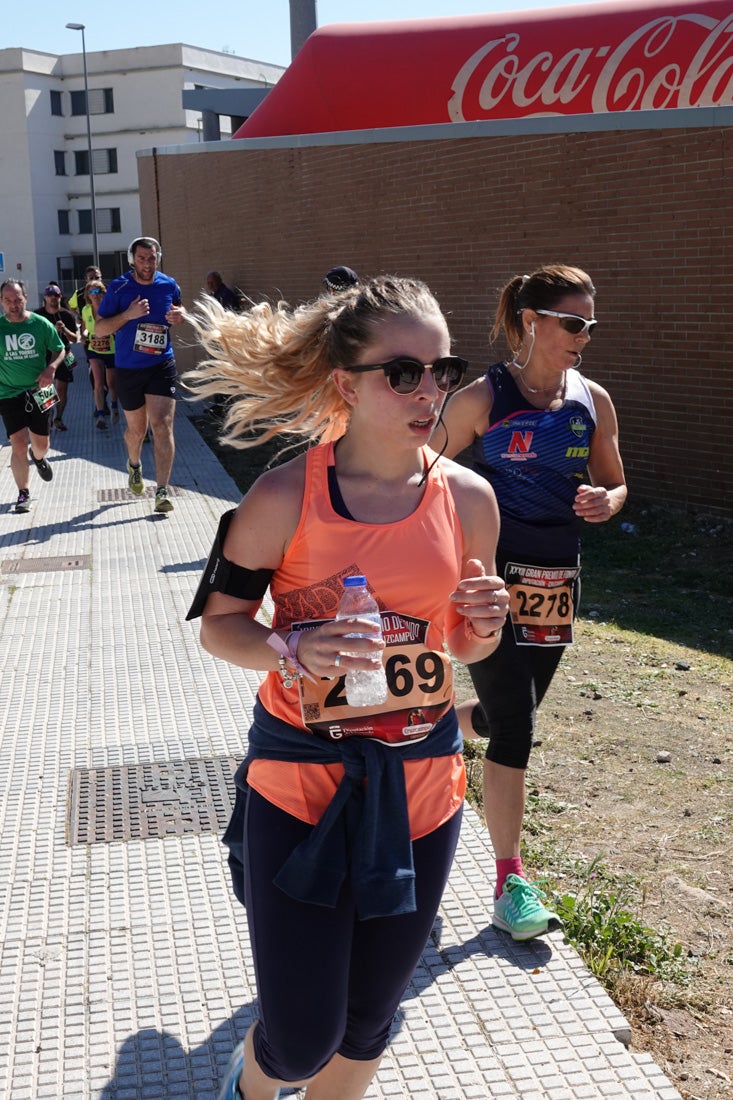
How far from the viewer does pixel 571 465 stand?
148 inches

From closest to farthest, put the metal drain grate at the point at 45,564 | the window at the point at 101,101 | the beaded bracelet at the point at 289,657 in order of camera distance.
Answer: the beaded bracelet at the point at 289,657 < the metal drain grate at the point at 45,564 < the window at the point at 101,101

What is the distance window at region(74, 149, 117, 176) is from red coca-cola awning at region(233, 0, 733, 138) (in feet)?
166

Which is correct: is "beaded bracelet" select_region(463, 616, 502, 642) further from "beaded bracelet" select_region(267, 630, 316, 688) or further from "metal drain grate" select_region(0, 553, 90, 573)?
"metal drain grate" select_region(0, 553, 90, 573)

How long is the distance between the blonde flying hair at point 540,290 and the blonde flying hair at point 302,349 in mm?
1157

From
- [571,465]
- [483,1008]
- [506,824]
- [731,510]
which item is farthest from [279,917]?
[731,510]

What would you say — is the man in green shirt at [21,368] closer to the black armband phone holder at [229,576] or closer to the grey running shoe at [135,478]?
the grey running shoe at [135,478]

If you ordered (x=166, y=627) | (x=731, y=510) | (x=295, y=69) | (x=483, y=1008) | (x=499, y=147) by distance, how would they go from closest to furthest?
(x=483, y=1008)
(x=166, y=627)
(x=731, y=510)
(x=499, y=147)
(x=295, y=69)

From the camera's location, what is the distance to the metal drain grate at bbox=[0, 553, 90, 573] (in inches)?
334

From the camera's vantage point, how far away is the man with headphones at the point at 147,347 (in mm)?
10141

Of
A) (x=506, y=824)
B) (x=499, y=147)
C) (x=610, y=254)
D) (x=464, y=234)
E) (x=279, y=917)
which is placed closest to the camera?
(x=279, y=917)

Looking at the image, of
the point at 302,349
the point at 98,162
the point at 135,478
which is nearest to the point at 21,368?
the point at 135,478

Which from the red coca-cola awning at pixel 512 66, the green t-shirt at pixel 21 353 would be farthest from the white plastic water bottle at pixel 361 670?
the red coca-cola awning at pixel 512 66

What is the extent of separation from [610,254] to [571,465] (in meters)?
7.72

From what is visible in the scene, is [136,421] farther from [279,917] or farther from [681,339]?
[279,917]
